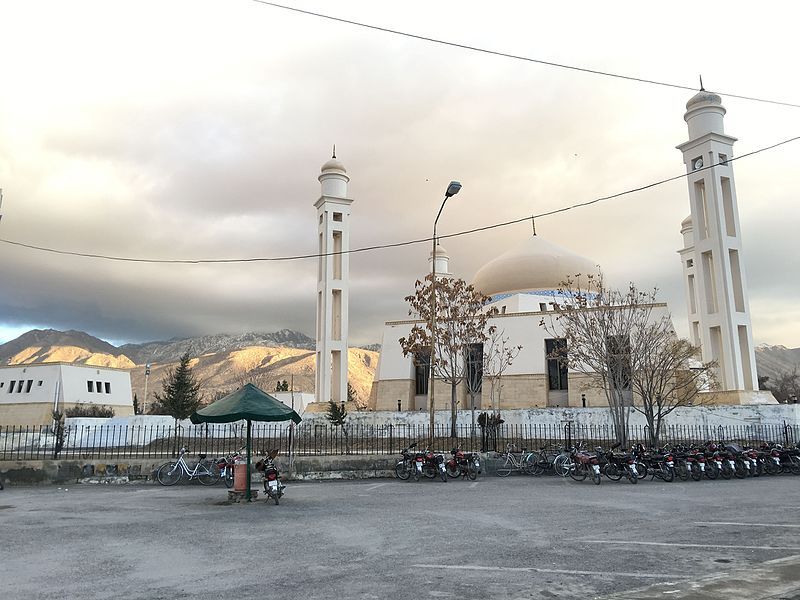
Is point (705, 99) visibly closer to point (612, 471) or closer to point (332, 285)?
point (332, 285)

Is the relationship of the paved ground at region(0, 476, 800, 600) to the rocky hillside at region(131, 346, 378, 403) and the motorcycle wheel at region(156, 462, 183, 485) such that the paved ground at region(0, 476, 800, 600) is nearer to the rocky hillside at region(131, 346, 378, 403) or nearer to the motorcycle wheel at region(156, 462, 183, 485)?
the motorcycle wheel at region(156, 462, 183, 485)

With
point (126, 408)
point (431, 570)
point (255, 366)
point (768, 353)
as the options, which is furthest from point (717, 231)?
point (768, 353)

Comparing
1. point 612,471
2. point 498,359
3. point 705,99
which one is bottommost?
point 612,471

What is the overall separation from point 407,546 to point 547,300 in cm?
4933

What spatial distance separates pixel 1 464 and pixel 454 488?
12.1m

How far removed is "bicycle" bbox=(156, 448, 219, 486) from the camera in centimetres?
1661

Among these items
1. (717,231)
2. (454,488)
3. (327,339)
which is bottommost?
(454,488)

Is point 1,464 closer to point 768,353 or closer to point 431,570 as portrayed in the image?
point 431,570

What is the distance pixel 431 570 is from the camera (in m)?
6.52

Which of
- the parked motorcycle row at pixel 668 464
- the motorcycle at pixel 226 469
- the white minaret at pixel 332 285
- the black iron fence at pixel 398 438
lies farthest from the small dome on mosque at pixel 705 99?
the motorcycle at pixel 226 469

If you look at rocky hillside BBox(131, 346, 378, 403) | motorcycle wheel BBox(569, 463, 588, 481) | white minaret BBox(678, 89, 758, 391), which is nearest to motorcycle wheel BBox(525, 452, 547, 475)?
motorcycle wheel BBox(569, 463, 588, 481)

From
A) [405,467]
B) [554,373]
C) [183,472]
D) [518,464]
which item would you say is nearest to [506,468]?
[518,464]

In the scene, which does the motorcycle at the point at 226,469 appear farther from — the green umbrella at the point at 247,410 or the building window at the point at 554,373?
the building window at the point at 554,373

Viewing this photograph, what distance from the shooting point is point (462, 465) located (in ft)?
57.3
